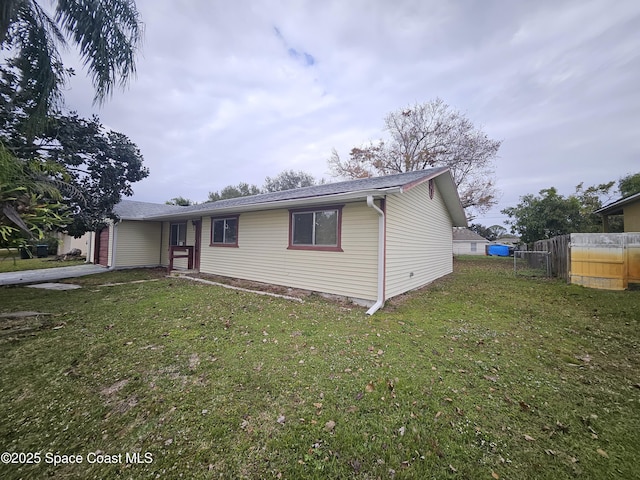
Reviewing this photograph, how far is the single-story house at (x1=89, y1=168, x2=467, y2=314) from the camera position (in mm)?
6168

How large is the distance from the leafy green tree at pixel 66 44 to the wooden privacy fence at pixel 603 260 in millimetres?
13611

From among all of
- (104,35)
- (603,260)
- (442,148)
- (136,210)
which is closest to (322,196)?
(104,35)

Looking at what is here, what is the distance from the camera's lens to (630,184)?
18.0 m

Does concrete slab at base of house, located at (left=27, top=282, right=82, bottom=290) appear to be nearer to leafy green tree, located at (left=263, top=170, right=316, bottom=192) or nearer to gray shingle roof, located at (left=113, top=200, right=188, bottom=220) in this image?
gray shingle roof, located at (left=113, top=200, right=188, bottom=220)

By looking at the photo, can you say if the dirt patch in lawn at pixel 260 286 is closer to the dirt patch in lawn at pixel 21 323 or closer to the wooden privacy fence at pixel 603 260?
the dirt patch in lawn at pixel 21 323

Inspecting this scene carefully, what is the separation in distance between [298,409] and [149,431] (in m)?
1.30

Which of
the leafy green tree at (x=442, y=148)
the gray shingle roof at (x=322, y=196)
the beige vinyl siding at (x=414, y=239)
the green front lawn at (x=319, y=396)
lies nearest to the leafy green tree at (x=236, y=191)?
the gray shingle roof at (x=322, y=196)

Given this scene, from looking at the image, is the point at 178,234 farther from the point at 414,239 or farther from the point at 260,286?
the point at 414,239

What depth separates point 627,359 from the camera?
3.52 meters

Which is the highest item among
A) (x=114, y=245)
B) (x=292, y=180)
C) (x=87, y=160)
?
(x=292, y=180)

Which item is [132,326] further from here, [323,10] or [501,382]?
[323,10]

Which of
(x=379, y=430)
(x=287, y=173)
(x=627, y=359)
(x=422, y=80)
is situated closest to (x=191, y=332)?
(x=379, y=430)

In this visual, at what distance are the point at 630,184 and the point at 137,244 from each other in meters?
33.6

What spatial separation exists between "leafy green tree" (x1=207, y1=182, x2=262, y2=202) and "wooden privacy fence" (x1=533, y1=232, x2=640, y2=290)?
3325 centimetres
